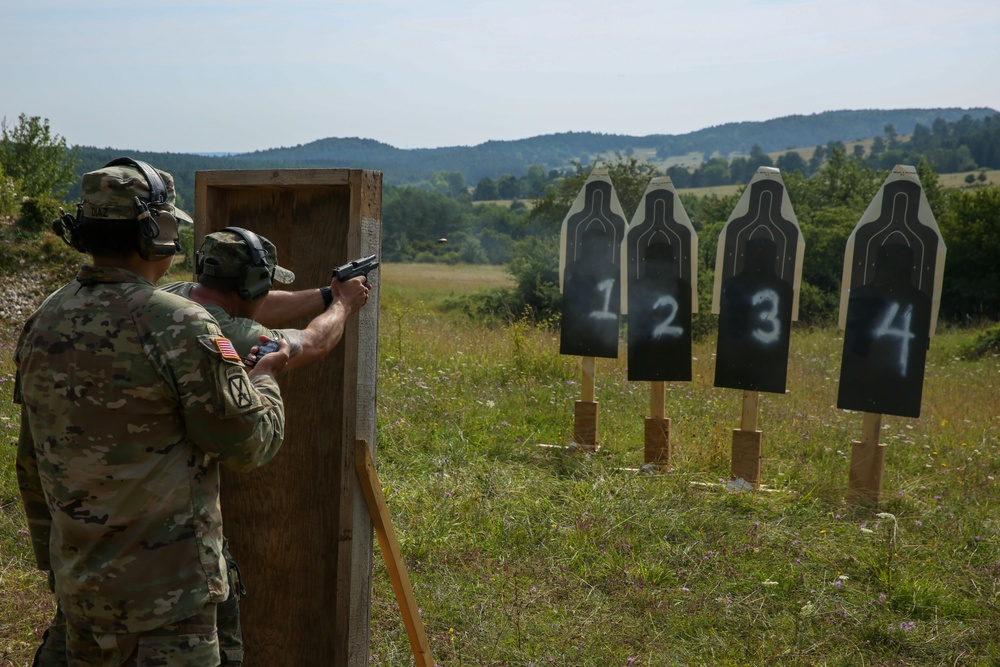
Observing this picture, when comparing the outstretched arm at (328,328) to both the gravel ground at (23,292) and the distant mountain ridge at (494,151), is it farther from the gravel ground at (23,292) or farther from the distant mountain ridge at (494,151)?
the distant mountain ridge at (494,151)

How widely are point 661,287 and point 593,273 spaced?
535 millimetres

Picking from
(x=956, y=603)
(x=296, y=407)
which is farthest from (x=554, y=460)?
(x=296, y=407)

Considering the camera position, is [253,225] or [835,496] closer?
[253,225]

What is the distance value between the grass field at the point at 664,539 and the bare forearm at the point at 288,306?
1478 millimetres

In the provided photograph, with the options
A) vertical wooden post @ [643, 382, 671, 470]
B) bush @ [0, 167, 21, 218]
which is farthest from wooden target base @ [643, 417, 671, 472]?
bush @ [0, 167, 21, 218]

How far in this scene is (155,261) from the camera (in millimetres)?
1885

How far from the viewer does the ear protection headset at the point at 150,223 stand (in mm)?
1819

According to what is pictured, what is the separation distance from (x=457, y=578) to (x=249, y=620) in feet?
4.55

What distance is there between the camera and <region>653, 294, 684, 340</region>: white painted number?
19.0ft

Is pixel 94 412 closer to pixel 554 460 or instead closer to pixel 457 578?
pixel 457 578

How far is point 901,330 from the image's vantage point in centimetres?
513

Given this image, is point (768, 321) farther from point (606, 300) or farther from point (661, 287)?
point (606, 300)

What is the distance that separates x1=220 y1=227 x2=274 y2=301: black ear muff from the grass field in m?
1.73

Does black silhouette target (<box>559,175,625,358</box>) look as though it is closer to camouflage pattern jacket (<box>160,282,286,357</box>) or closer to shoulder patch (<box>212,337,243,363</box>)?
camouflage pattern jacket (<box>160,282,286,357</box>)
